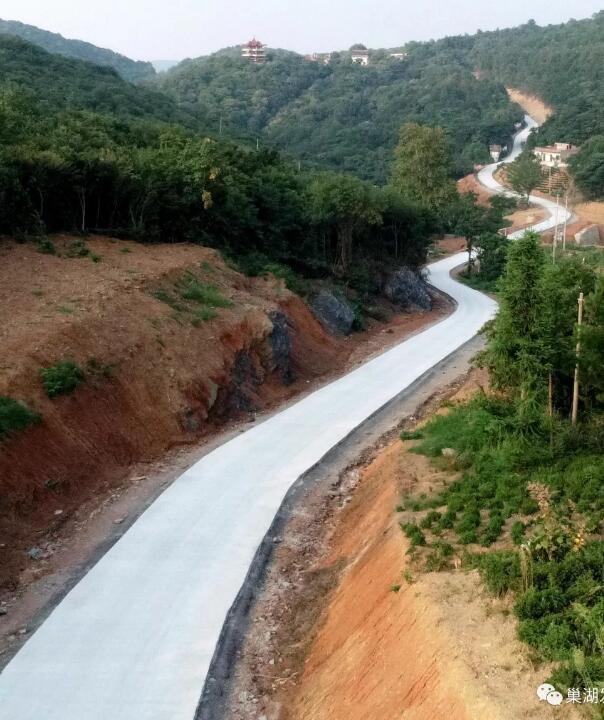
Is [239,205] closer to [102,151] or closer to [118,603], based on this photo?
→ [102,151]

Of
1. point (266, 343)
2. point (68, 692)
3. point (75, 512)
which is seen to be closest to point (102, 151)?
point (266, 343)

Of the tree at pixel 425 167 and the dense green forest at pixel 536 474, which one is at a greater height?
the tree at pixel 425 167

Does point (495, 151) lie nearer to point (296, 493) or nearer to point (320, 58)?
point (320, 58)

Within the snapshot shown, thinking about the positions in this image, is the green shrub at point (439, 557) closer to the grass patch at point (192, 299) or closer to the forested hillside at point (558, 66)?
the grass patch at point (192, 299)

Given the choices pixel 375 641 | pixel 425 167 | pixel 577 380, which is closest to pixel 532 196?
pixel 425 167

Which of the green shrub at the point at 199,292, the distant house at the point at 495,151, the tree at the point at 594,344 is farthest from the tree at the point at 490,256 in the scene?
the distant house at the point at 495,151
